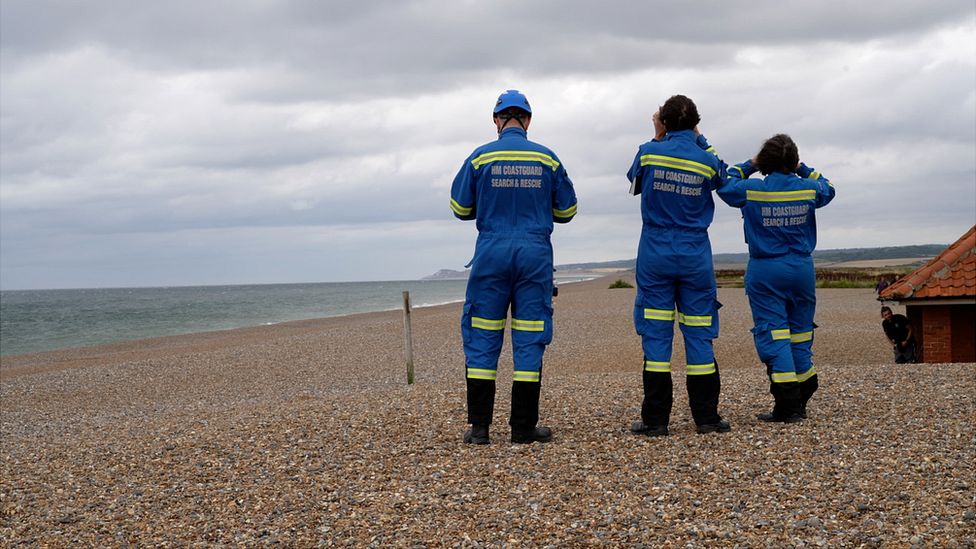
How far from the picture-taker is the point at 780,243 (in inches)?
260

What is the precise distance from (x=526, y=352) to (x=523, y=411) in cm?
44

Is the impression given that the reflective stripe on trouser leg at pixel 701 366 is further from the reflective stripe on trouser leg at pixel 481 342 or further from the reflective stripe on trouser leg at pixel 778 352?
the reflective stripe on trouser leg at pixel 481 342

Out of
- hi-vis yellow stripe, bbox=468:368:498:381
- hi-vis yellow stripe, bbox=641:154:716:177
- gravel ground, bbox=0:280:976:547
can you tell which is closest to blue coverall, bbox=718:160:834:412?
hi-vis yellow stripe, bbox=641:154:716:177

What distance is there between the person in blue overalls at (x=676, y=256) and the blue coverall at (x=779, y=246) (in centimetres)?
44

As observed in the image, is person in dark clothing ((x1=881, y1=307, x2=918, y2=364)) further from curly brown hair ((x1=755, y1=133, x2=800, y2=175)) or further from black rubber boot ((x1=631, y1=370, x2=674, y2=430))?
black rubber boot ((x1=631, y1=370, x2=674, y2=430))

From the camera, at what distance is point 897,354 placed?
13164mm

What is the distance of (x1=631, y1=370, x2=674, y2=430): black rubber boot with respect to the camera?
6262mm

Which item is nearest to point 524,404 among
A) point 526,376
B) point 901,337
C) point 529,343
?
point 526,376

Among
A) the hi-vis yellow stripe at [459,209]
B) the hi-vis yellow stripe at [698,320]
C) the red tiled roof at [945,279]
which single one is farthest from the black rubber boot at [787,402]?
the red tiled roof at [945,279]

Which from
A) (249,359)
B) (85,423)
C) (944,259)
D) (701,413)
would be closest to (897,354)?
(944,259)

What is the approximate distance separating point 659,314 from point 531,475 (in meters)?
1.55

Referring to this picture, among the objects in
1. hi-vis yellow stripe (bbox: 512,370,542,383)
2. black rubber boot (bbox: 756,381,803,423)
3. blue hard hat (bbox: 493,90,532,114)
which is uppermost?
blue hard hat (bbox: 493,90,532,114)

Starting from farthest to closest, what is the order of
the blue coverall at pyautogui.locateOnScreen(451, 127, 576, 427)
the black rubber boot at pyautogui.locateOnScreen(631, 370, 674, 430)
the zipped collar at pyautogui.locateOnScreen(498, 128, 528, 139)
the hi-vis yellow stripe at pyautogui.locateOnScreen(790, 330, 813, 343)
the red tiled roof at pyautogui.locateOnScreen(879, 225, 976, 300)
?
the red tiled roof at pyautogui.locateOnScreen(879, 225, 976, 300), the hi-vis yellow stripe at pyautogui.locateOnScreen(790, 330, 813, 343), the zipped collar at pyautogui.locateOnScreen(498, 128, 528, 139), the black rubber boot at pyautogui.locateOnScreen(631, 370, 674, 430), the blue coverall at pyautogui.locateOnScreen(451, 127, 576, 427)

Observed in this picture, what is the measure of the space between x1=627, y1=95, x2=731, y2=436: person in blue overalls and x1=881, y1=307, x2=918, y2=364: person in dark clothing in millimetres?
8023
